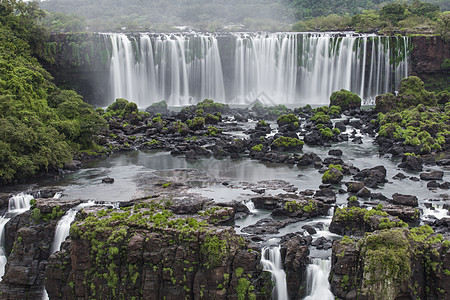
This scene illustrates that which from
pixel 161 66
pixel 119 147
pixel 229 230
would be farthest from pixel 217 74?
pixel 229 230

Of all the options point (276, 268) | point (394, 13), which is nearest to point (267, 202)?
point (276, 268)

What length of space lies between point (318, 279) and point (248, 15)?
97063mm

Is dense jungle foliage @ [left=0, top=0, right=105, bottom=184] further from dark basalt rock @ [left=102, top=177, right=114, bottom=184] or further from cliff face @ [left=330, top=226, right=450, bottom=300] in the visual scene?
cliff face @ [left=330, top=226, right=450, bottom=300]

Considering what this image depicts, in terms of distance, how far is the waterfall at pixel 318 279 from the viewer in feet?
64.7

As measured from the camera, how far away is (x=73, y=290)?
21391 millimetres

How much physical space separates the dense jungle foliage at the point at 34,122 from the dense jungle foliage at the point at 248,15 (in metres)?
34.4

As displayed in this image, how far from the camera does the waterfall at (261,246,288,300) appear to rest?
20055mm

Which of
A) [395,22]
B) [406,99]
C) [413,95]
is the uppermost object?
[395,22]

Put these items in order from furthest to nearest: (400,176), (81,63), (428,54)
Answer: (428,54) < (81,63) < (400,176)

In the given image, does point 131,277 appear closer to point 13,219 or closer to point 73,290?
point 73,290

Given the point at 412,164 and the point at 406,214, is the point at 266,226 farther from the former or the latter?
the point at 412,164

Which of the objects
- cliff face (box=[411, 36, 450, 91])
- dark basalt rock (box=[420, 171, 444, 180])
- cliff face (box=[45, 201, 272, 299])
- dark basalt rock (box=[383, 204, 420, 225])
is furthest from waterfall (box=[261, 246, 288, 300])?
cliff face (box=[411, 36, 450, 91])

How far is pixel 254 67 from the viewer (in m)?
67.3

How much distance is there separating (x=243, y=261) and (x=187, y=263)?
2144mm
